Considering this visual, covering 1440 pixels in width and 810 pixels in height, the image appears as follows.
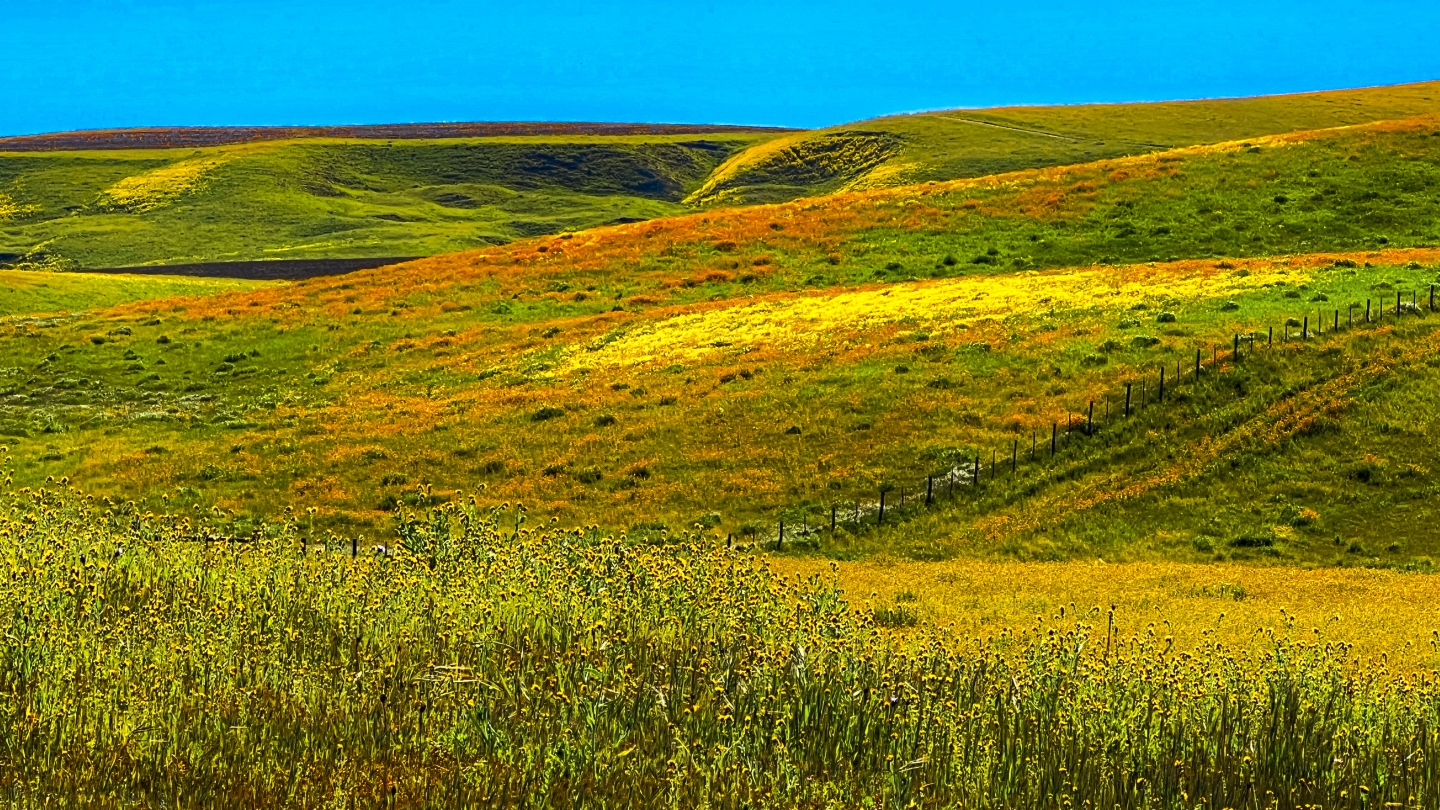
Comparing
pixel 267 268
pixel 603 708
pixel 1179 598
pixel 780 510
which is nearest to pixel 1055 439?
pixel 780 510

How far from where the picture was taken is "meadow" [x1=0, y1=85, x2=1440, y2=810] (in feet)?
30.1

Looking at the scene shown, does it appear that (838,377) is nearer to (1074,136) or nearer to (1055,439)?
(1055,439)

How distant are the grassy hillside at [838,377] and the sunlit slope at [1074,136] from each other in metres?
81.5

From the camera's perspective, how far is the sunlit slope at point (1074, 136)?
160 meters

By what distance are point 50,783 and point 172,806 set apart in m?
0.80

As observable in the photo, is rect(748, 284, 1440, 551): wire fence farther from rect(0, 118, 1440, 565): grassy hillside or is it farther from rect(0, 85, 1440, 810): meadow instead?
rect(0, 118, 1440, 565): grassy hillside

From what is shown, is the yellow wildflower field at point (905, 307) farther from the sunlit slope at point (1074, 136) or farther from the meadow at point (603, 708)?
the sunlit slope at point (1074, 136)

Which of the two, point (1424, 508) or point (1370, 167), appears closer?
point (1424, 508)

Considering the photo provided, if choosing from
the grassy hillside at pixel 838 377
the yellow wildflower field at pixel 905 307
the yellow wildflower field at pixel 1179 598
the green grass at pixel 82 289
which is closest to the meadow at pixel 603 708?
the yellow wildflower field at pixel 1179 598

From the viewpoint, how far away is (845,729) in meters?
9.70

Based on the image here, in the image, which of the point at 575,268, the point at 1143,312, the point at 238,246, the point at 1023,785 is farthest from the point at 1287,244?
the point at 238,246

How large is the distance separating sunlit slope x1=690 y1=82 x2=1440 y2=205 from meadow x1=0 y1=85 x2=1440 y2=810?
75501 mm

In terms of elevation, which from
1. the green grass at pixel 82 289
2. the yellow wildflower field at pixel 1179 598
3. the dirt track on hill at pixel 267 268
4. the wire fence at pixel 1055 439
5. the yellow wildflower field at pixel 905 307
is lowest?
the yellow wildflower field at pixel 1179 598

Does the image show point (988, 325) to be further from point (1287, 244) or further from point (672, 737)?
point (672, 737)
